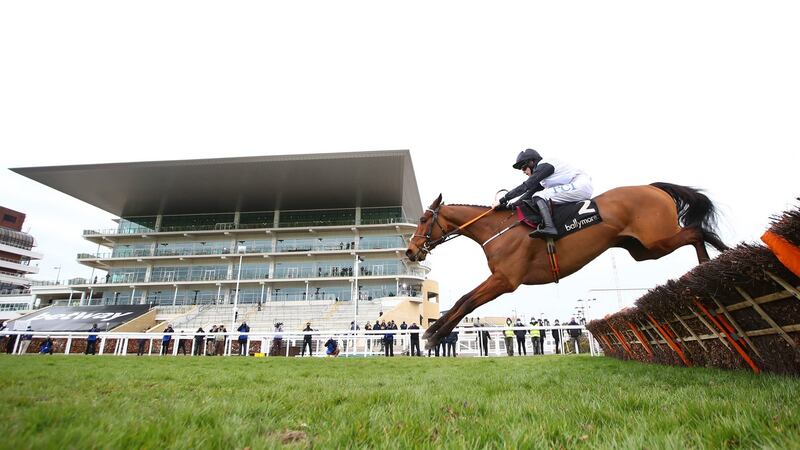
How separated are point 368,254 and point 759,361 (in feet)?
142

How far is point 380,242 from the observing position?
47.0 meters

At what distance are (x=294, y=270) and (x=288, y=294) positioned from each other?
109 inches

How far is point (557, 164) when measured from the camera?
19.5 ft

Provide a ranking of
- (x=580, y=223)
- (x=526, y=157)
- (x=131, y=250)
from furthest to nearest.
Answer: (x=131, y=250)
(x=526, y=157)
(x=580, y=223)

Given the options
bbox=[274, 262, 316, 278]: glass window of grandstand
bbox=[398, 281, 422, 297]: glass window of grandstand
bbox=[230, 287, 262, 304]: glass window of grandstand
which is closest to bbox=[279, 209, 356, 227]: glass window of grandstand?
bbox=[274, 262, 316, 278]: glass window of grandstand

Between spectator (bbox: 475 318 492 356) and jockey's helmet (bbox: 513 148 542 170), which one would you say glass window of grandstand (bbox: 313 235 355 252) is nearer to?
spectator (bbox: 475 318 492 356)

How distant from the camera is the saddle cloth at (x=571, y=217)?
536 centimetres

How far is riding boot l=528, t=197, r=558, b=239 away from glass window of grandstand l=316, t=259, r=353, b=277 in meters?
40.8

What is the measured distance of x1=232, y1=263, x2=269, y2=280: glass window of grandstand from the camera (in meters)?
47.0

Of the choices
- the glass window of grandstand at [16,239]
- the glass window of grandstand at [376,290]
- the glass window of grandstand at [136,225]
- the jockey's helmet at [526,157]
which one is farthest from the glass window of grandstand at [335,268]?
the glass window of grandstand at [16,239]

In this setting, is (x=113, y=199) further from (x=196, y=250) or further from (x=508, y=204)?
(x=508, y=204)

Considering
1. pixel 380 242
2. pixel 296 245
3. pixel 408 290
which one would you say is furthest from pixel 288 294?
pixel 408 290

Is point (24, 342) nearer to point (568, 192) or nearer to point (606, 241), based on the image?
point (568, 192)

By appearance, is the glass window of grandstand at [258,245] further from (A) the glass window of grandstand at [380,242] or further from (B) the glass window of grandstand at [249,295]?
(A) the glass window of grandstand at [380,242]
